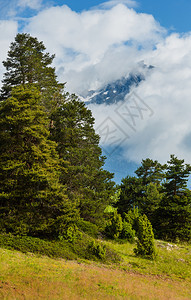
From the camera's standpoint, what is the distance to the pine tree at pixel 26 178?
17.2 metres

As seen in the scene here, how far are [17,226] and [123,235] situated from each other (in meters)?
14.8

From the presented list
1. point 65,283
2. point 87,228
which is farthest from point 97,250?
point 65,283

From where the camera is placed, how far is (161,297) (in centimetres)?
1102

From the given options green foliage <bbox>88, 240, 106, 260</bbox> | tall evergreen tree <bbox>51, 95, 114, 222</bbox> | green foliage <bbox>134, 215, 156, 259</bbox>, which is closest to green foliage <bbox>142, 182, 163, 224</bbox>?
tall evergreen tree <bbox>51, 95, 114, 222</bbox>

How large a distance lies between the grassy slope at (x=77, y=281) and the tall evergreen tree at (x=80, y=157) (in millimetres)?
9318

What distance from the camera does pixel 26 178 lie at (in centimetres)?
1786

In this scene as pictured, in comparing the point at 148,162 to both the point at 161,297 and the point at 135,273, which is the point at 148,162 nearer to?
the point at 135,273

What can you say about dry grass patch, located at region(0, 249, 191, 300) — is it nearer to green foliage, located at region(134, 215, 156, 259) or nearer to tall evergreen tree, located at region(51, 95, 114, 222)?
green foliage, located at region(134, 215, 156, 259)

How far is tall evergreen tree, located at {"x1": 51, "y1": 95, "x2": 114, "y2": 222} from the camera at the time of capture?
988 inches

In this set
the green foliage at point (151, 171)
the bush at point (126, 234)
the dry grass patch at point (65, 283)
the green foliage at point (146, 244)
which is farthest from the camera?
the green foliage at point (151, 171)

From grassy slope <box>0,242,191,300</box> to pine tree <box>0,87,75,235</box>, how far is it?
10.1 feet

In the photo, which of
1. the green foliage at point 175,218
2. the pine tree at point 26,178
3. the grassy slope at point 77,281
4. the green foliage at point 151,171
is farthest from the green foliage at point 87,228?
the green foliage at point 151,171

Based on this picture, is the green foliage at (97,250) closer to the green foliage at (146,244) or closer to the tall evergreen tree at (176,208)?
the green foliage at (146,244)

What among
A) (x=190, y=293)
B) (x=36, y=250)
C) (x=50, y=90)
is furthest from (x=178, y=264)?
(x=50, y=90)
